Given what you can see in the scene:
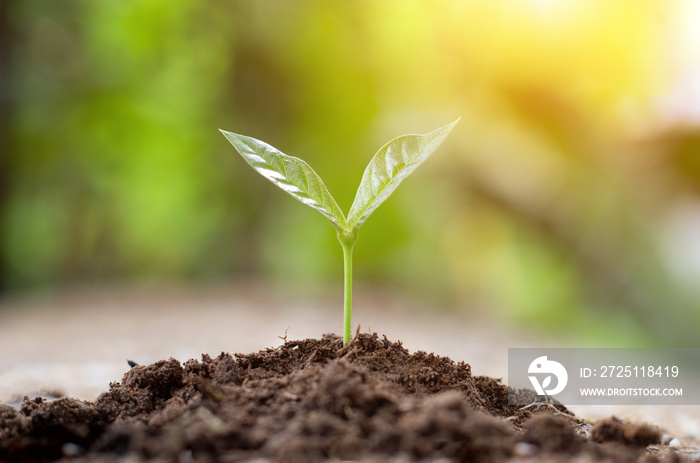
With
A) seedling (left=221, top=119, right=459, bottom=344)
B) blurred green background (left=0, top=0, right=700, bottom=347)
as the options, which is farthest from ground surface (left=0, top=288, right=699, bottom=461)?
blurred green background (left=0, top=0, right=700, bottom=347)

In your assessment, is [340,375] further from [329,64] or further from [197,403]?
[329,64]

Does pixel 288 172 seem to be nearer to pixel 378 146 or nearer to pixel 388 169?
pixel 388 169

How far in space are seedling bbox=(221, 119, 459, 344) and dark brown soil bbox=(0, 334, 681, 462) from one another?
0.11m

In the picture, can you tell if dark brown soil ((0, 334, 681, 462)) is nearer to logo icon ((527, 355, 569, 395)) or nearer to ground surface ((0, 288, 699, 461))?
ground surface ((0, 288, 699, 461))

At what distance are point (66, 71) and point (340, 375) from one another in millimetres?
3623

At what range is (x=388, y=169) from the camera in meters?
0.77

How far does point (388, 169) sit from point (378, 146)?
3064mm

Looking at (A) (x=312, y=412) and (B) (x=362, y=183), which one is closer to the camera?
(A) (x=312, y=412)

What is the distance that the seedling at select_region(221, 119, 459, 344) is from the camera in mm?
760

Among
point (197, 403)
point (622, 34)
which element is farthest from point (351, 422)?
point (622, 34)

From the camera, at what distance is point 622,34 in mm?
3322

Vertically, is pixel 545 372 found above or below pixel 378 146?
below

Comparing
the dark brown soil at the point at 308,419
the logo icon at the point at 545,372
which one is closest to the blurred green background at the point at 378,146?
the logo icon at the point at 545,372

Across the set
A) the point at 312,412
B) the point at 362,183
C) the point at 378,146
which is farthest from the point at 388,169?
the point at 378,146
